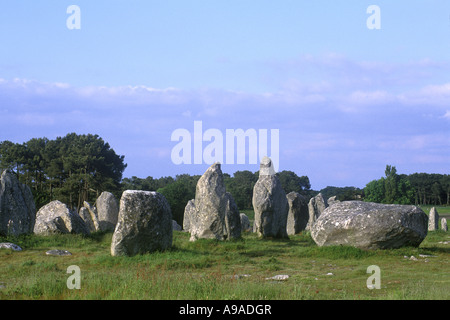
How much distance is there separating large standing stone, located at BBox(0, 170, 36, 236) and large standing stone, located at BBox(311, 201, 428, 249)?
12.0 metres

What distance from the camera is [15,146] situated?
56188mm

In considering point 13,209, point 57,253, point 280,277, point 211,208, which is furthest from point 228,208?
point 280,277

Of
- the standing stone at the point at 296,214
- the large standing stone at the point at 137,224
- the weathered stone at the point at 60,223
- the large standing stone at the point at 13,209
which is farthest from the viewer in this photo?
the standing stone at the point at 296,214

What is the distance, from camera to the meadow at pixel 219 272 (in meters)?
8.89

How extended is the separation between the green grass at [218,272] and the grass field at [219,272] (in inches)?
0.6

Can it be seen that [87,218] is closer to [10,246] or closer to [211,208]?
[211,208]

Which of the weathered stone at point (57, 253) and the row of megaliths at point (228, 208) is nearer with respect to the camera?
the weathered stone at point (57, 253)

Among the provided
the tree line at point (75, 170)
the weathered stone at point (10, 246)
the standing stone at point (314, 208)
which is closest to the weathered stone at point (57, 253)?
the weathered stone at point (10, 246)

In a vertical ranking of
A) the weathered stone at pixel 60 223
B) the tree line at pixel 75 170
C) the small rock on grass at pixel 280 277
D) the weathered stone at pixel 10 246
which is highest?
the tree line at pixel 75 170

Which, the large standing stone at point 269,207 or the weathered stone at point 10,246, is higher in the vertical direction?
the large standing stone at point 269,207

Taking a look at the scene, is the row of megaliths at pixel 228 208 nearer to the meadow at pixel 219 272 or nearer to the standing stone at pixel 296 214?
the meadow at pixel 219 272

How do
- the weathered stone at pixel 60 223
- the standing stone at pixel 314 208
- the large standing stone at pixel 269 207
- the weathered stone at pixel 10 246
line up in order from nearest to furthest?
1. the weathered stone at pixel 10 246
2. the weathered stone at pixel 60 223
3. the large standing stone at pixel 269 207
4. the standing stone at pixel 314 208

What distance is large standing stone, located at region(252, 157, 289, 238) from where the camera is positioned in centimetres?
2461
